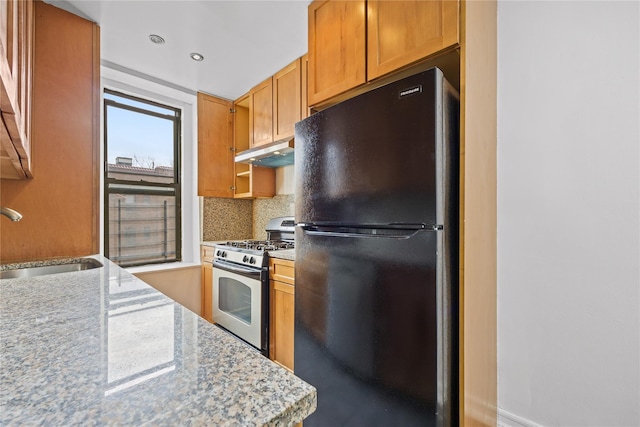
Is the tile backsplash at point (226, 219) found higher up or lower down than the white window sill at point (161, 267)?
higher up

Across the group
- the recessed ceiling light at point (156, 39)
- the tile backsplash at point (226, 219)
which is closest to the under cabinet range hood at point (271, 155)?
the tile backsplash at point (226, 219)

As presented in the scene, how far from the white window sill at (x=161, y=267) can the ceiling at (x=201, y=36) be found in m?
1.78

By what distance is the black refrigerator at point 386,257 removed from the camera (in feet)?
3.45

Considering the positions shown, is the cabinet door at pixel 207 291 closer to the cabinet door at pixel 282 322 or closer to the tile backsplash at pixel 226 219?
the tile backsplash at pixel 226 219

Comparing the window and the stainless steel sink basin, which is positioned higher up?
the window

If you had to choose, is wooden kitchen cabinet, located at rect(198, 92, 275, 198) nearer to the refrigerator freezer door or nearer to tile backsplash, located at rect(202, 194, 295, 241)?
tile backsplash, located at rect(202, 194, 295, 241)

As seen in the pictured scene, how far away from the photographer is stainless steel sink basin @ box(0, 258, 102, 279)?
4.60 feet

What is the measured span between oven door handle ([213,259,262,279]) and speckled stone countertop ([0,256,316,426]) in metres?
1.50

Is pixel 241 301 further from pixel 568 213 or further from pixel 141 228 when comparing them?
pixel 568 213

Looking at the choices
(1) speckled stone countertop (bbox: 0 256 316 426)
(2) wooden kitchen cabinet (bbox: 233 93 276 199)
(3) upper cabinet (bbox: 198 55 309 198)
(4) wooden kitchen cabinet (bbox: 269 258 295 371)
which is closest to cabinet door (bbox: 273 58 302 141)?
(3) upper cabinet (bbox: 198 55 309 198)

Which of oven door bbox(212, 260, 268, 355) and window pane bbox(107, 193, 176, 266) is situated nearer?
oven door bbox(212, 260, 268, 355)

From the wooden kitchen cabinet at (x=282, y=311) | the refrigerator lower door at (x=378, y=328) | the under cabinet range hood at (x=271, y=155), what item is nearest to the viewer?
the refrigerator lower door at (x=378, y=328)

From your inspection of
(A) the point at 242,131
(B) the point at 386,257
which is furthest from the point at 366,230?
(A) the point at 242,131

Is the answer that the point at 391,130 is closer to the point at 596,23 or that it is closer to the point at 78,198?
the point at 596,23
